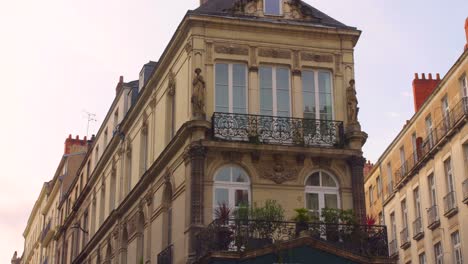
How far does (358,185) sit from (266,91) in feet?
12.9

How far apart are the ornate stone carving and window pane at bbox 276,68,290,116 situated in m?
0.40

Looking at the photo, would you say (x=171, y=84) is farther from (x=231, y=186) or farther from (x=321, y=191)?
(x=321, y=191)

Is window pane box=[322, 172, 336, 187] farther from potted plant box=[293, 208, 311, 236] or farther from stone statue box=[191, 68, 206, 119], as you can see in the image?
stone statue box=[191, 68, 206, 119]

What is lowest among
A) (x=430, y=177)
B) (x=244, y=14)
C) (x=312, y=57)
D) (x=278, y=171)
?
(x=278, y=171)

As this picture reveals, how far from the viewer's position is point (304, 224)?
67.5 ft

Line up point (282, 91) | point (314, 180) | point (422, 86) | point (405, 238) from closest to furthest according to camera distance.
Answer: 1. point (314, 180)
2. point (282, 91)
3. point (405, 238)
4. point (422, 86)

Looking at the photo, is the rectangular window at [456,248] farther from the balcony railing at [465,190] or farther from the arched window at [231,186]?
the arched window at [231,186]

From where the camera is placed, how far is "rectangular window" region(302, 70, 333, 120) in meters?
23.8

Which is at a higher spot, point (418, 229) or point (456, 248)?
point (418, 229)

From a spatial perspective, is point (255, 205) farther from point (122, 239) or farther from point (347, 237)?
point (122, 239)

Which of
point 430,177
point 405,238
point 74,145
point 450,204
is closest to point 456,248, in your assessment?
point 450,204

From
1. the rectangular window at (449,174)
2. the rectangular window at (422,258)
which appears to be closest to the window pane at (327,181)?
the rectangular window at (449,174)

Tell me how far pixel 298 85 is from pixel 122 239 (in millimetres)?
10626

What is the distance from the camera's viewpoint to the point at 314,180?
76.0 ft
